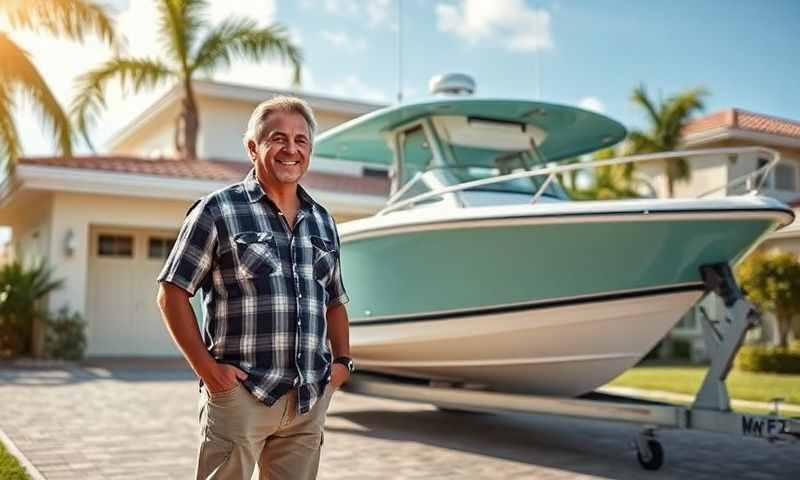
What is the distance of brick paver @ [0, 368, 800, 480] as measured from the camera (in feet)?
17.8

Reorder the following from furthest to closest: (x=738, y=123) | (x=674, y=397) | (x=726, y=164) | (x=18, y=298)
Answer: (x=738, y=123) < (x=18, y=298) < (x=726, y=164) < (x=674, y=397)

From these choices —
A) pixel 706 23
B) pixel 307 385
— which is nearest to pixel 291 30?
pixel 706 23

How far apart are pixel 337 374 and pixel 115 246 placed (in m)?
13.6

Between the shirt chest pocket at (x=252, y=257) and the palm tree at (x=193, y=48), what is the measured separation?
15.1 meters

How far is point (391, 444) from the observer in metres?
6.55

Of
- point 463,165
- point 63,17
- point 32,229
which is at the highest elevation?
point 63,17

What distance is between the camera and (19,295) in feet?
44.3

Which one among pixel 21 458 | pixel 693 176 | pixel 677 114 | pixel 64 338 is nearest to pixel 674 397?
pixel 21 458

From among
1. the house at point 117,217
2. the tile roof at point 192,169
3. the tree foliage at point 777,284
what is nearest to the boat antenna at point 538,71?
the house at point 117,217

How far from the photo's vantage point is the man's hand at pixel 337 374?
109 inches

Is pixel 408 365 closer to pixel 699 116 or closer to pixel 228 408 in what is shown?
pixel 228 408

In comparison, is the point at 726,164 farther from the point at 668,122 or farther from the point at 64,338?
the point at 668,122

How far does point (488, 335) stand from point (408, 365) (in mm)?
1140

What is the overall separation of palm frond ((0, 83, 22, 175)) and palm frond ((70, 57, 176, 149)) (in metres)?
3.00
